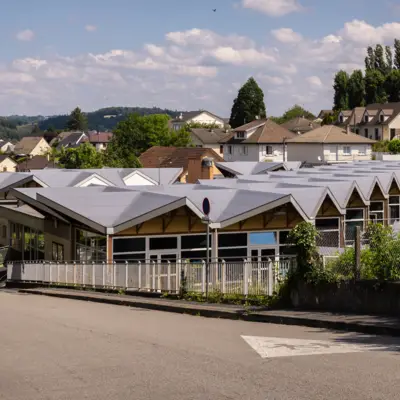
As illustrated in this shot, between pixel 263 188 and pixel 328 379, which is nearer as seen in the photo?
pixel 328 379

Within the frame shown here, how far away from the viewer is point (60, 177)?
49.8 meters

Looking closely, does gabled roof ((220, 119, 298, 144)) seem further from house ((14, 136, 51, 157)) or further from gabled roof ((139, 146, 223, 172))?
house ((14, 136, 51, 157))

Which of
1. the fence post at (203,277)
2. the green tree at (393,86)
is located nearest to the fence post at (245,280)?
the fence post at (203,277)

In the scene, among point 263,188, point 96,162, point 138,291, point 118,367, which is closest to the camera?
point 118,367

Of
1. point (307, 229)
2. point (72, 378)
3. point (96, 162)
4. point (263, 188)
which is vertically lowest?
point (72, 378)

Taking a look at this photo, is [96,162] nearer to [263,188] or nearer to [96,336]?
[263,188]

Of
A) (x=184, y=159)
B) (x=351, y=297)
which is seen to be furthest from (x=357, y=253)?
(x=184, y=159)

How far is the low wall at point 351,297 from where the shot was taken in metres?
15.1

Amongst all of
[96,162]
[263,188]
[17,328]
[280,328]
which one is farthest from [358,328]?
[96,162]

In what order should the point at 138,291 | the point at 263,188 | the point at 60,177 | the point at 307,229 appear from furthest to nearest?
the point at 60,177, the point at 263,188, the point at 138,291, the point at 307,229

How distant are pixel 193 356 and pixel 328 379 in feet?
8.51

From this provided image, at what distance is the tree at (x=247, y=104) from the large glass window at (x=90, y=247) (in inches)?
4785

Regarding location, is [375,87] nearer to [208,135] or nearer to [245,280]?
[208,135]

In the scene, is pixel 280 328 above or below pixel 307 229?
below
